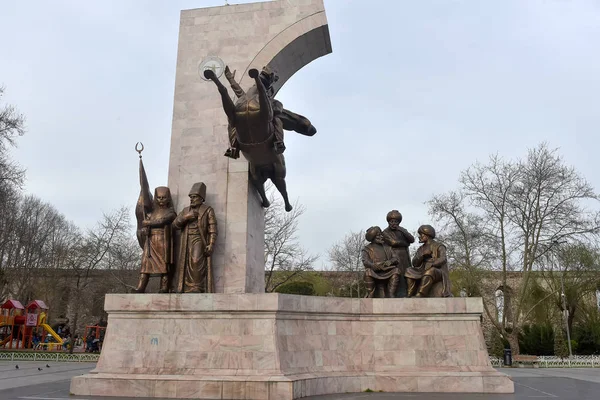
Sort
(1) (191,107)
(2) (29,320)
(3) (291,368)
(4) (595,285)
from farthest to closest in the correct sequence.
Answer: (4) (595,285), (2) (29,320), (1) (191,107), (3) (291,368)

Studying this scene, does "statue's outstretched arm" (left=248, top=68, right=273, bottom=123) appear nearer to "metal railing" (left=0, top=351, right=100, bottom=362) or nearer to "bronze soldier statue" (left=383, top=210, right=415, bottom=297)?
"bronze soldier statue" (left=383, top=210, right=415, bottom=297)

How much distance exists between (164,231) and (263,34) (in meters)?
5.20

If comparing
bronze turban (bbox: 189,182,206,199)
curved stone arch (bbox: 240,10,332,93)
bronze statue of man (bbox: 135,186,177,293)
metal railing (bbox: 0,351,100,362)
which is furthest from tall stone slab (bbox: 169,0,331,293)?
metal railing (bbox: 0,351,100,362)

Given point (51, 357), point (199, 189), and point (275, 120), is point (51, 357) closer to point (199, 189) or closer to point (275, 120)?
point (199, 189)

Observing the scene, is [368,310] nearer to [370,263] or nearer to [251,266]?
[370,263]

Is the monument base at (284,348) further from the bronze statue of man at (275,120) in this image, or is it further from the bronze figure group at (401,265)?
the bronze statue of man at (275,120)

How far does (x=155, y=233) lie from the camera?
10.6 m

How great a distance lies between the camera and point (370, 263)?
438 inches

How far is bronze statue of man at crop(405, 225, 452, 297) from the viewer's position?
10625 millimetres

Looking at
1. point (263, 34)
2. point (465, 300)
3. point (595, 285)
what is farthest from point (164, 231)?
point (595, 285)

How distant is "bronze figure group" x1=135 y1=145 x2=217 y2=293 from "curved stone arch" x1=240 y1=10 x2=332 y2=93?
10.9 feet

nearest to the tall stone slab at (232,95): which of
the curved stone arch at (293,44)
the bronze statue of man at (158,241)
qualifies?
the curved stone arch at (293,44)

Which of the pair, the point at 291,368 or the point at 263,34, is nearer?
the point at 291,368

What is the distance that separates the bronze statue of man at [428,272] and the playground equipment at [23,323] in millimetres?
26501
